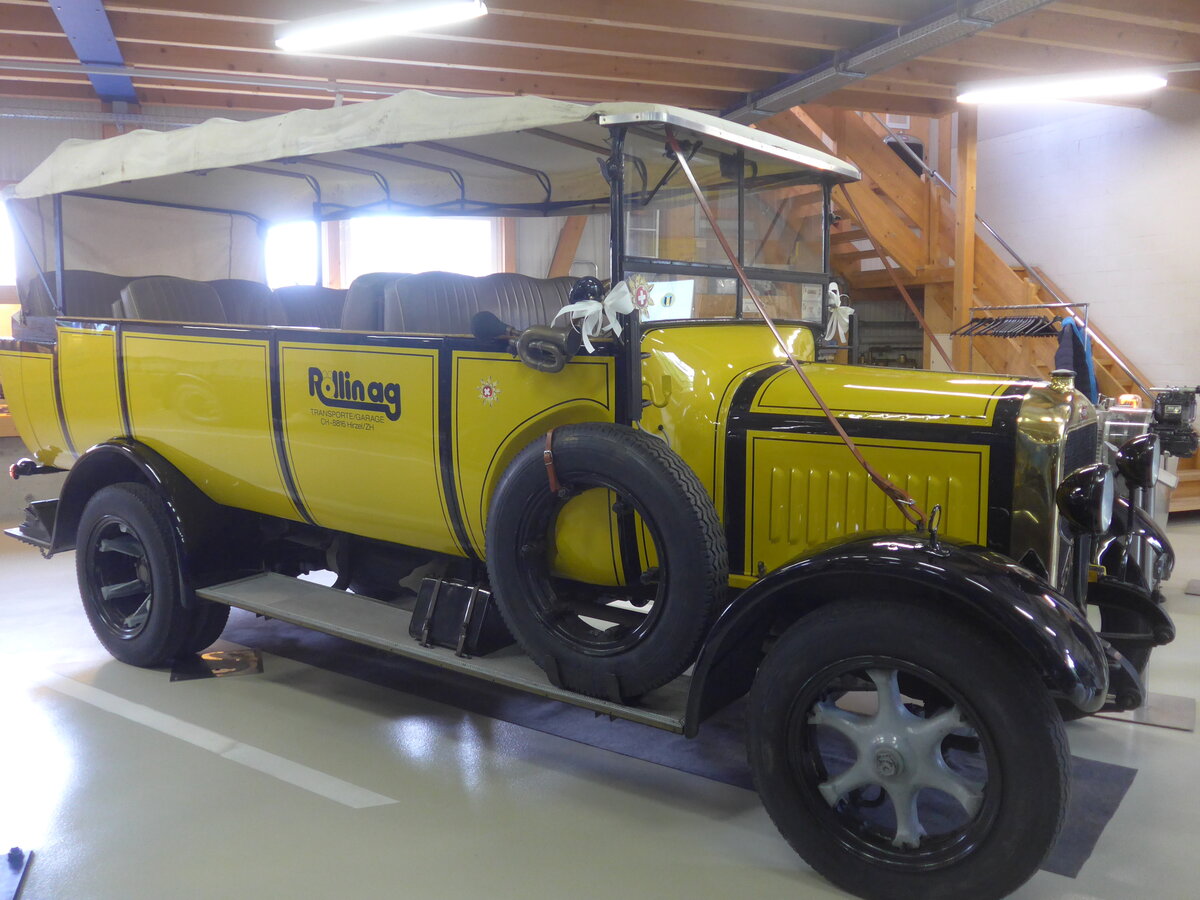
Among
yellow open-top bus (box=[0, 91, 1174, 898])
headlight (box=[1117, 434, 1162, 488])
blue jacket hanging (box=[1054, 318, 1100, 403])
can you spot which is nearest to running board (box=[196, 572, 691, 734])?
yellow open-top bus (box=[0, 91, 1174, 898])

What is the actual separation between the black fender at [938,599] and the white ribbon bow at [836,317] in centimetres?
154

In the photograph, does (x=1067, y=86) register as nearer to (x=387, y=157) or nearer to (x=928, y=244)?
(x=928, y=244)

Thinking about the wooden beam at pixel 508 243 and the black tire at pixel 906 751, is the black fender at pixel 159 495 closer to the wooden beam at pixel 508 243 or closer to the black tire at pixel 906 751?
the wooden beam at pixel 508 243

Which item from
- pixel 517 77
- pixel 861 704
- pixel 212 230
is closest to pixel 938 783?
pixel 861 704

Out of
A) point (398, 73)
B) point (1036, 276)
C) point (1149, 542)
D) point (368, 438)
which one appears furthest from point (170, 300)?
point (1036, 276)

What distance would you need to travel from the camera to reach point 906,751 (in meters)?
2.36

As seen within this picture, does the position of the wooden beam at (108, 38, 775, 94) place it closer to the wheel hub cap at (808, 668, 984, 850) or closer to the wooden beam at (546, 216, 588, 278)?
the wooden beam at (546, 216, 588, 278)

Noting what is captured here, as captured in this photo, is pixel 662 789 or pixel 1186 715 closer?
pixel 662 789

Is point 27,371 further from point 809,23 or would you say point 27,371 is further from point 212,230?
point 809,23

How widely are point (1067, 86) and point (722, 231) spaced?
6.21 metres

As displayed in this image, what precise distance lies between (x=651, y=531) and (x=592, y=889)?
94 cm

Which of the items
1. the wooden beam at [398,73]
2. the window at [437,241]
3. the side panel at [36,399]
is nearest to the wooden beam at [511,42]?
the wooden beam at [398,73]

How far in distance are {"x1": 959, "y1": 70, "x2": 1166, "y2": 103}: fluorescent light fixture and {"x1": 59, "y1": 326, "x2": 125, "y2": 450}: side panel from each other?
7035mm

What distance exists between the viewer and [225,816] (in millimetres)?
2850
